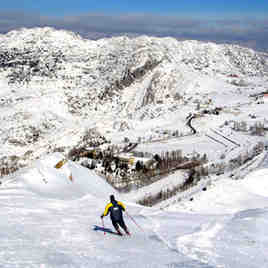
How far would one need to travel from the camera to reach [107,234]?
39.6ft

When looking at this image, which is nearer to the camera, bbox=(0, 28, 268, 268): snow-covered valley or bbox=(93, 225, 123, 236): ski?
bbox=(0, 28, 268, 268): snow-covered valley

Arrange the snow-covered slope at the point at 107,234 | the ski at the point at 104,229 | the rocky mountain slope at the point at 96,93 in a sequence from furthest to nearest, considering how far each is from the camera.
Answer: the rocky mountain slope at the point at 96,93
the ski at the point at 104,229
the snow-covered slope at the point at 107,234

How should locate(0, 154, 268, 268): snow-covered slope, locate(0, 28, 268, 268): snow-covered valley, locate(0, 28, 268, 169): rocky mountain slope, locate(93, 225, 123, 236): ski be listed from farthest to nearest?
locate(0, 28, 268, 169): rocky mountain slope
locate(93, 225, 123, 236): ski
locate(0, 28, 268, 268): snow-covered valley
locate(0, 154, 268, 268): snow-covered slope

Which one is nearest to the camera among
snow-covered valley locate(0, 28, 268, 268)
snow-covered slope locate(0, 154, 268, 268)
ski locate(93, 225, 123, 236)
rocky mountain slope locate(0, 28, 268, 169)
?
snow-covered slope locate(0, 154, 268, 268)

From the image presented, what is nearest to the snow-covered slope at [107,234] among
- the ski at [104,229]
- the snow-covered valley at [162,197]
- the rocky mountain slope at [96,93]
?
the snow-covered valley at [162,197]

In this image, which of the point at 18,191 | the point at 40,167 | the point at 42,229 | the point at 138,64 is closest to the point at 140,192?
the point at 40,167

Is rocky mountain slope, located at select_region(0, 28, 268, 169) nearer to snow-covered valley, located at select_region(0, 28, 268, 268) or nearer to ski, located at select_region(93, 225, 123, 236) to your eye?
snow-covered valley, located at select_region(0, 28, 268, 268)

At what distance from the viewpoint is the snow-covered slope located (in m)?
9.09

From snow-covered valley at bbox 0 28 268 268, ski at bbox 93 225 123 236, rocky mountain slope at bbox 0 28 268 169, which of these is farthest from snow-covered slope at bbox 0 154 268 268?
rocky mountain slope at bbox 0 28 268 169

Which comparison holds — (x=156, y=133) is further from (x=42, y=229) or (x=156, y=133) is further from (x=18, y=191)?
(x=42, y=229)

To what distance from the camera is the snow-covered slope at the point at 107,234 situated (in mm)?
9086

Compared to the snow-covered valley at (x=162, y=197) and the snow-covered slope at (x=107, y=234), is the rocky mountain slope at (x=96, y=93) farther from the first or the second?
the snow-covered slope at (x=107, y=234)

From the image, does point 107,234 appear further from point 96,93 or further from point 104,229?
point 96,93

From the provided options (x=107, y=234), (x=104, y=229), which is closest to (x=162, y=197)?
(x=104, y=229)
